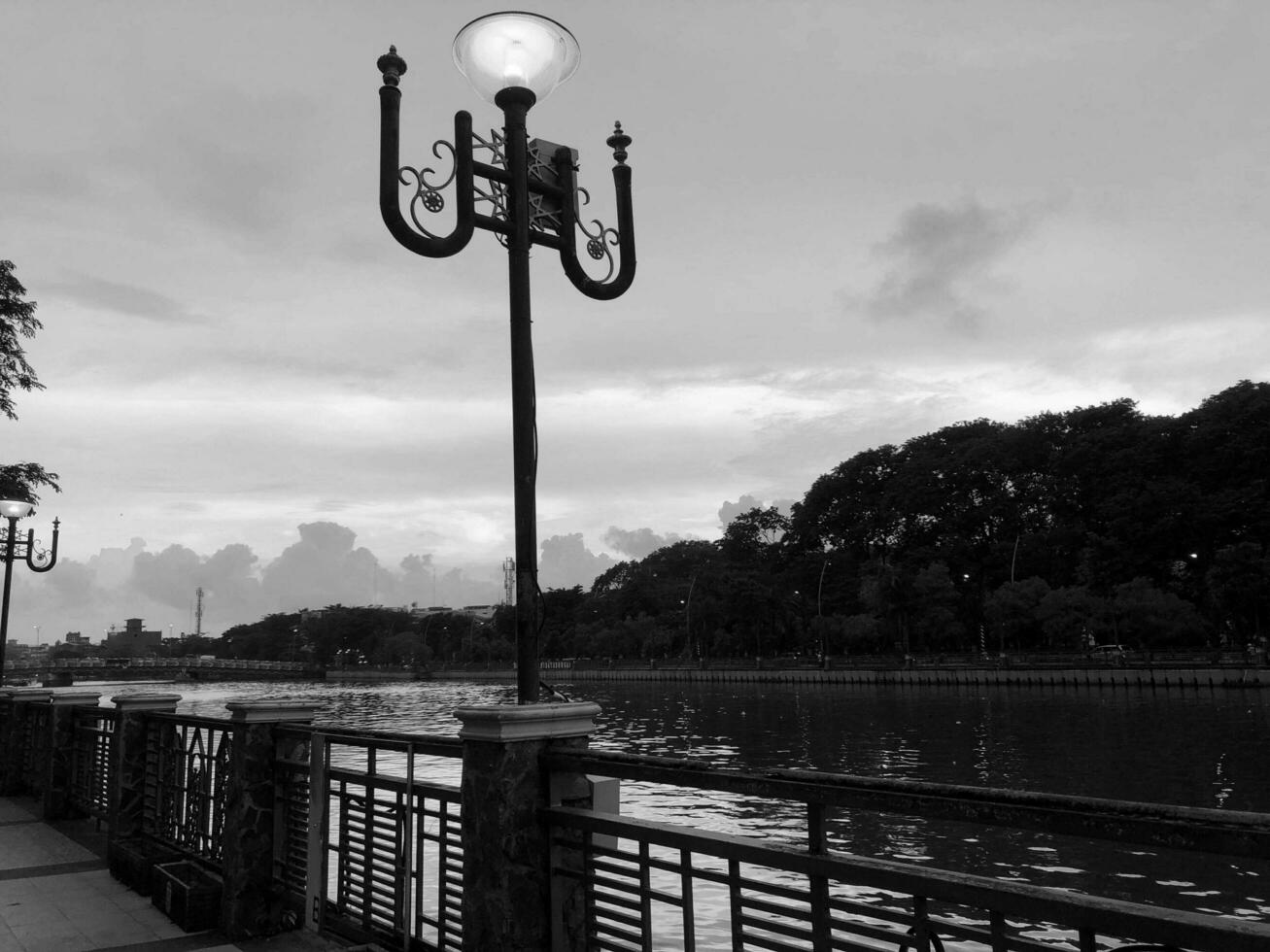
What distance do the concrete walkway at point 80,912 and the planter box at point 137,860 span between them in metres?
0.07

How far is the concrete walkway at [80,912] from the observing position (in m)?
5.69

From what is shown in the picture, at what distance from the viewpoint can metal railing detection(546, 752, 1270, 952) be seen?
85.6 inches

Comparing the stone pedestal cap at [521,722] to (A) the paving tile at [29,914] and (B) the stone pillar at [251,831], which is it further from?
(A) the paving tile at [29,914]

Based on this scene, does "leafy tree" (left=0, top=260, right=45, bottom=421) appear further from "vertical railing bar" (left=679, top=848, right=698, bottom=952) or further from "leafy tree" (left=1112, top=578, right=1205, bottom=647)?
"leafy tree" (left=1112, top=578, right=1205, bottom=647)

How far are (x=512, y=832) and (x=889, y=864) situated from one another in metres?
1.78

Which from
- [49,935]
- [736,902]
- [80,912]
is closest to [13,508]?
[80,912]

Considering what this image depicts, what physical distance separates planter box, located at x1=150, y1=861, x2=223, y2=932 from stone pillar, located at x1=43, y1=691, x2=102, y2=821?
14.6 feet

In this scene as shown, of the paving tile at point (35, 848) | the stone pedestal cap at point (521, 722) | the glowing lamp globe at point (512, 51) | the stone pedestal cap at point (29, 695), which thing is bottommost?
the paving tile at point (35, 848)

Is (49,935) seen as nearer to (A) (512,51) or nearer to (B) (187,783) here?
(B) (187,783)

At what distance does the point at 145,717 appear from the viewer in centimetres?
788

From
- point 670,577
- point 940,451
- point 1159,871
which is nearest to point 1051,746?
point 1159,871

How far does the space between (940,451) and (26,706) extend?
79.2 m

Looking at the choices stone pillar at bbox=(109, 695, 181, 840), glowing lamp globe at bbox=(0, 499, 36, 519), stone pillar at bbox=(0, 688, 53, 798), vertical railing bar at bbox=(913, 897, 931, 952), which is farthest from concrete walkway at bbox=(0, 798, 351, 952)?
glowing lamp globe at bbox=(0, 499, 36, 519)

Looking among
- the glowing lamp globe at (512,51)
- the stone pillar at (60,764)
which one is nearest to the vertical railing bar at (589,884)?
the glowing lamp globe at (512,51)
